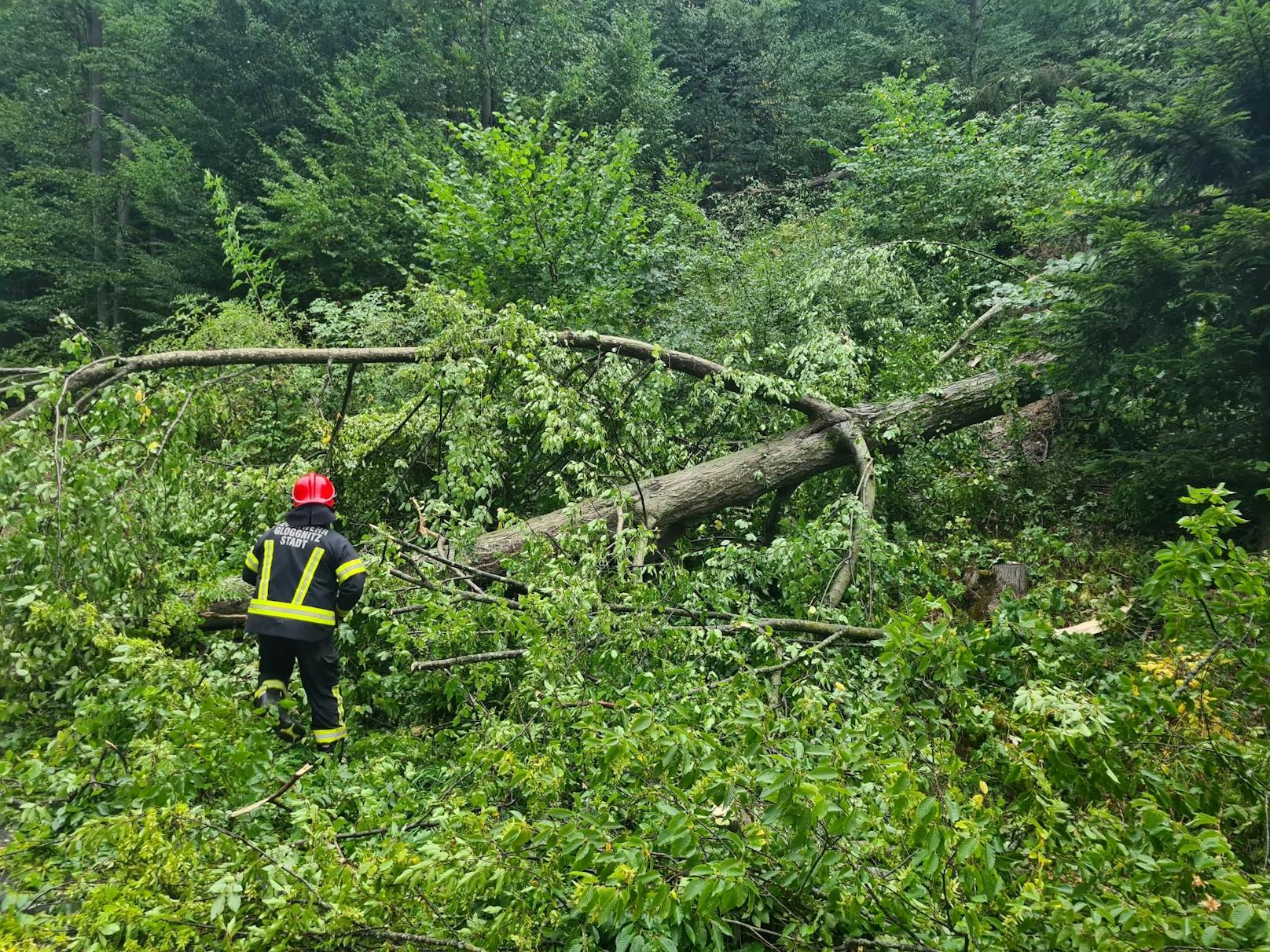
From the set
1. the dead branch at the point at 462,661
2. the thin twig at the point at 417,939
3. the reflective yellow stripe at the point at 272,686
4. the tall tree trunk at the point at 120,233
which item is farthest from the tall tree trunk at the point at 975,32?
the tall tree trunk at the point at 120,233

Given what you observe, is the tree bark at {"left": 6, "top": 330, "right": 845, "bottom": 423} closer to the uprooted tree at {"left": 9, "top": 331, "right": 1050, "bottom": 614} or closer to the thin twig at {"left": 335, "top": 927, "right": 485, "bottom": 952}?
the uprooted tree at {"left": 9, "top": 331, "right": 1050, "bottom": 614}

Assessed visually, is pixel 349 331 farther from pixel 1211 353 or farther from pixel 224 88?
pixel 224 88

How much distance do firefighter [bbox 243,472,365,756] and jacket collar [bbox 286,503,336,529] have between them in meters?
0.03

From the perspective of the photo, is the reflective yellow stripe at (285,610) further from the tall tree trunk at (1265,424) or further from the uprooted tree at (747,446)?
the tall tree trunk at (1265,424)

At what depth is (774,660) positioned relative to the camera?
3.45 meters

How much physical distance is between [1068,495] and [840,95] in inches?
495

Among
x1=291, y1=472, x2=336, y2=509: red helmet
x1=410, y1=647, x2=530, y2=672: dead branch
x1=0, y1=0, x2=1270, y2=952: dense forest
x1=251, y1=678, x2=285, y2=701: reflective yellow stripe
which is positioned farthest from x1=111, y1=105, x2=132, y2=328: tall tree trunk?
x1=410, y1=647, x2=530, y2=672: dead branch

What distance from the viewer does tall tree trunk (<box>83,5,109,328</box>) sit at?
14.4 m

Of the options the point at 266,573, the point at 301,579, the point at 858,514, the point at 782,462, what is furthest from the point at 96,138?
the point at 858,514

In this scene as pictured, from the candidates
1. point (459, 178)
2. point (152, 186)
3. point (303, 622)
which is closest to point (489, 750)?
point (303, 622)

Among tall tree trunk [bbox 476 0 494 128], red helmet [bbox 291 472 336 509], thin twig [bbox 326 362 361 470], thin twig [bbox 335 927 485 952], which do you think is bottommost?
thin twig [bbox 335 927 485 952]

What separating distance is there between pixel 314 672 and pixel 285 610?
0.32 m

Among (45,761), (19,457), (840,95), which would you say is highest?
(840,95)

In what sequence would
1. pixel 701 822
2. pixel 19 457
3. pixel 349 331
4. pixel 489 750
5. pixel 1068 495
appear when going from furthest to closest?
1. pixel 349 331
2. pixel 1068 495
3. pixel 19 457
4. pixel 489 750
5. pixel 701 822
